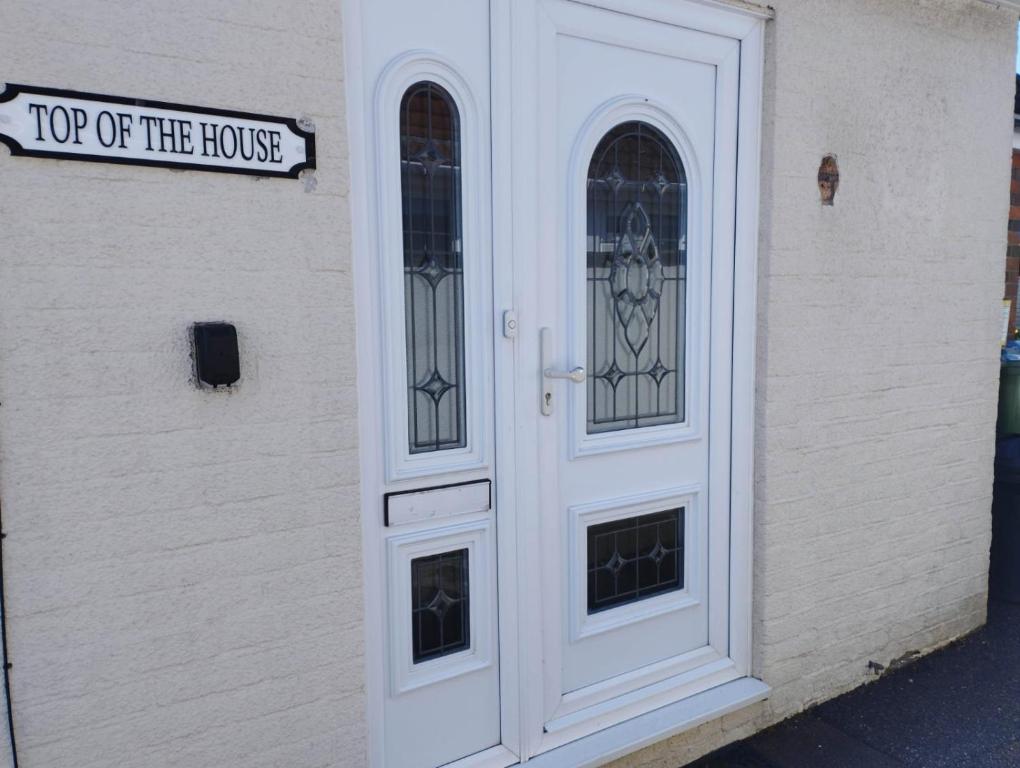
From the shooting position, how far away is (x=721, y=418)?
3.16m

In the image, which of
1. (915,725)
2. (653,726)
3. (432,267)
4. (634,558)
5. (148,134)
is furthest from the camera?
(915,725)

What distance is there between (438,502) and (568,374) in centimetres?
58

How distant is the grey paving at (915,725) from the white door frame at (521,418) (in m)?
0.23

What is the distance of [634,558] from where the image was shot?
10.0 ft

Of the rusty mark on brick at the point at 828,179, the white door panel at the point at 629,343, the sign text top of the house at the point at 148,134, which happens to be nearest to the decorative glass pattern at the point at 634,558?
the white door panel at the point at 629,343

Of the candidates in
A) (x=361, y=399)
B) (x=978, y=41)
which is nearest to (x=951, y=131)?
(x=978, y=41)

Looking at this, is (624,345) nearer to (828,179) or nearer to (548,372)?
(548,372)

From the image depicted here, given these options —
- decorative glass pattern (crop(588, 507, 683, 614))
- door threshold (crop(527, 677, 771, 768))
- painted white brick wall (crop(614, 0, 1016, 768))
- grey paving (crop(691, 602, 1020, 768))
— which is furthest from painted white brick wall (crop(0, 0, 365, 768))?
grey paving (crop(691, 602, 1020, 768))

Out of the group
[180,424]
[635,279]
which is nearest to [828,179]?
[635,279]

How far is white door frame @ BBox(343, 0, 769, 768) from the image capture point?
2.36 m

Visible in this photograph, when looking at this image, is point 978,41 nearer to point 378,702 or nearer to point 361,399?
point 361,399

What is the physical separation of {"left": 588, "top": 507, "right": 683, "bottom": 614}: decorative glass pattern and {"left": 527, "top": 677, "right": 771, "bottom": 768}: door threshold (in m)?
0.40

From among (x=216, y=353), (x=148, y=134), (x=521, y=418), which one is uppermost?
(x=148, y=134)

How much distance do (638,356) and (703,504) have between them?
0.64 meters
